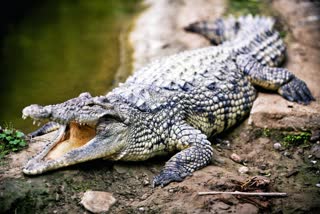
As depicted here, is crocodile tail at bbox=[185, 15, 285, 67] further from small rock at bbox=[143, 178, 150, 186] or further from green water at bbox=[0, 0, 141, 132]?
small rock at bbox=[143, 178, 150, 186]

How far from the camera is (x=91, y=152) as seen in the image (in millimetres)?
4164

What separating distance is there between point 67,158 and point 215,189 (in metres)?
1.25

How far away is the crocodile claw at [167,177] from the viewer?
13.8 feet

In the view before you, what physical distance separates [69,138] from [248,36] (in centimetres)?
316

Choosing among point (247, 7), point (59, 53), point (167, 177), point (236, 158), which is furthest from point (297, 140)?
point (59, 53)

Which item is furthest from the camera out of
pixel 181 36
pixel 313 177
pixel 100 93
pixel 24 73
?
pixel 181 36

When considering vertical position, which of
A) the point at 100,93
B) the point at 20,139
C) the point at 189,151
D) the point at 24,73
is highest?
the point at 24,73

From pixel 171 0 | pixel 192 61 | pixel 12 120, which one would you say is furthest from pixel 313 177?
pixel 171 0

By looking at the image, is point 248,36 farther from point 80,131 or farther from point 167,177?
point 80,131

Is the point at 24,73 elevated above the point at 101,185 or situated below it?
above

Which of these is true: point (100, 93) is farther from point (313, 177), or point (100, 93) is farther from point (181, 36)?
point (313, 177)

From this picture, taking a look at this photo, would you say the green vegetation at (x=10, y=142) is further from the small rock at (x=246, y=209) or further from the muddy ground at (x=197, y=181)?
the small rock at (x=246, y=209)

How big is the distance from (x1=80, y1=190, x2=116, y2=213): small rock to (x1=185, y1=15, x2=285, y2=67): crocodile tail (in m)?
2.71

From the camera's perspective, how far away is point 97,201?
394cm
